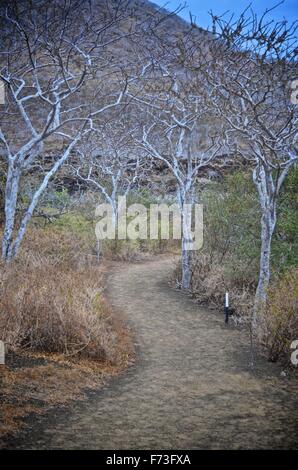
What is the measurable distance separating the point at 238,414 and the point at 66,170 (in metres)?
26.8

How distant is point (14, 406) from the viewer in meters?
5.02

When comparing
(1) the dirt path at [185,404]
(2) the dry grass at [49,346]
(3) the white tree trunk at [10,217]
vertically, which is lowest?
(1) the dirt path at [185,404]

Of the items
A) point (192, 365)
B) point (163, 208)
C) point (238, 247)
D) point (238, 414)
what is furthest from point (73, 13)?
point (163, 208)

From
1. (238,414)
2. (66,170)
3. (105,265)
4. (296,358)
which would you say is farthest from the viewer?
(66,170)

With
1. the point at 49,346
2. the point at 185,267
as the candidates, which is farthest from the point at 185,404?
the point at 185,267

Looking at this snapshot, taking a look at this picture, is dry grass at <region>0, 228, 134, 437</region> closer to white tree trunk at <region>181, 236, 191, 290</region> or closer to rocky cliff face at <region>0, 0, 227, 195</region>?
white tree trunk at <region>181, 236, 191, 290</region>

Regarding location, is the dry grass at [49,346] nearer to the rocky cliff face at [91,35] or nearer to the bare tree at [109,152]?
the rocky cliff face at [91,35]

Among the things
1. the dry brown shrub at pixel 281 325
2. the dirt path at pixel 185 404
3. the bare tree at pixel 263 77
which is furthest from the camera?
the bare tree at pixel 263 77

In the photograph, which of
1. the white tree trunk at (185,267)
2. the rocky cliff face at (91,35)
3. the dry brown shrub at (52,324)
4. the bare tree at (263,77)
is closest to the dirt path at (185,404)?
the dry brown shrub at (52,324)

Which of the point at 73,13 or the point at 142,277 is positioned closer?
the point at 73,13

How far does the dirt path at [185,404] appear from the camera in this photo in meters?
4.56

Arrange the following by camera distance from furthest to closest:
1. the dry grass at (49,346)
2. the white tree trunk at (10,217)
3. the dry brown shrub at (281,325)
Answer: the white tree trunk at (10,217), the dry brown shrub at (281,325), the dry grass at (49,346)

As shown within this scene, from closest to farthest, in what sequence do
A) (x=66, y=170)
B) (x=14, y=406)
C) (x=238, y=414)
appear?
(x=14, y=406) < (x=238, y=414) < (x=66, y=170)
